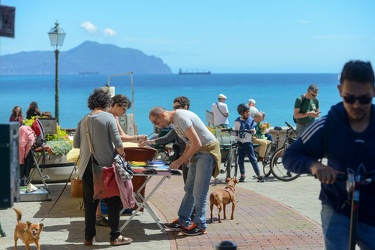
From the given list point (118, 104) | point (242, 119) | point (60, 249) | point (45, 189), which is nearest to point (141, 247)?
point (60, 249)

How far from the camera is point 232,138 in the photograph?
1580cm

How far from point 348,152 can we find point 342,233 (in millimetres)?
444

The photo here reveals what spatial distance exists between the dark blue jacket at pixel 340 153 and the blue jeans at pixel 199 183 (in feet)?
15.7

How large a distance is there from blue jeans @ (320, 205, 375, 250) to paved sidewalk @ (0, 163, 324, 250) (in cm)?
440

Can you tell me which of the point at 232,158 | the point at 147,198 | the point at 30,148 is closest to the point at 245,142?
the point at 232,158

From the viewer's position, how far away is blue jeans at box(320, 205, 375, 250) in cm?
449

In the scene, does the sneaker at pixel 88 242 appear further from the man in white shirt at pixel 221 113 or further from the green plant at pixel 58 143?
the man in white shirt at pixel 221 113

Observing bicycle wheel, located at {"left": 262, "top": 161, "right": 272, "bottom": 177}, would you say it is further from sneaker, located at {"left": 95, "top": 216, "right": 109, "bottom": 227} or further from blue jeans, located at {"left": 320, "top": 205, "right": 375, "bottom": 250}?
blue jeans, located at {"left": 320, "top": 205, "right": 375, "bottom": 250}

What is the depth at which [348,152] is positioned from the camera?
450 cm

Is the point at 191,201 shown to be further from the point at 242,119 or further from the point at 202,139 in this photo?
the point at 242,119

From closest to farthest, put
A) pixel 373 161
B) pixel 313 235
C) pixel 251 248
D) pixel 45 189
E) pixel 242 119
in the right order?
1. pixel 373 161
2. pixel 251 248
3. pixel 313 235
4. pixel 45 189
5. pixel 242 119

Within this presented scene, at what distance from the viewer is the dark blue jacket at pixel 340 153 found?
176 inches

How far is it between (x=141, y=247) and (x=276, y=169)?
24.3 feet

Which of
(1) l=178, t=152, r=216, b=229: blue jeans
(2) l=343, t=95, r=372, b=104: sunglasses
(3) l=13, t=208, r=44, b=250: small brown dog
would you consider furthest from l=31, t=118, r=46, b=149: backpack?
(2) l=343, t=95, r=372, b=104: sunglasses
